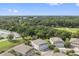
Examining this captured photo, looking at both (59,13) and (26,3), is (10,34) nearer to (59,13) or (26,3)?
(26,3)

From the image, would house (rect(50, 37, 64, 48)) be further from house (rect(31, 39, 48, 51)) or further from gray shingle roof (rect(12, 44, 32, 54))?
gray shingle roof (rect(12, 44, 32, 54))

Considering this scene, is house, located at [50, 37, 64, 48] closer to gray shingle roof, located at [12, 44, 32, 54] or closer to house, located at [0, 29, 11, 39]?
gray shingle roof, located at [12, 44, 32, 54]

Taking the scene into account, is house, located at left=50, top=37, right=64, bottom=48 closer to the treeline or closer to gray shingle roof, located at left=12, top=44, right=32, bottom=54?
the treeline

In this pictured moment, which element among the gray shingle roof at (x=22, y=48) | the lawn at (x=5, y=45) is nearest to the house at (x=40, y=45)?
the gray shingle roof at (x=22, y=48)

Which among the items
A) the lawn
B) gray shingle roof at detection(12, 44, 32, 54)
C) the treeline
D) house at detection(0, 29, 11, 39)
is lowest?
gray shingle roof at detection(12, 44, 32, 54)

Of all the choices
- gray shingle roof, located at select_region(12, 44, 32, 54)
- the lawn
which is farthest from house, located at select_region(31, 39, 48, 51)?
the lawn

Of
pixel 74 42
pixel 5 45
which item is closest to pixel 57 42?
pixel 74 42

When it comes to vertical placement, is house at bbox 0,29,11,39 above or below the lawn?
above

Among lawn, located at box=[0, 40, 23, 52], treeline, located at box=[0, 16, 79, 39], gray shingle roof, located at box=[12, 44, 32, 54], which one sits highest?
treeline, located at box=[0, 16, 79, 39]

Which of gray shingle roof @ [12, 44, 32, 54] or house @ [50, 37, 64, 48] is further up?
house @ [50, 37, 64, 48]

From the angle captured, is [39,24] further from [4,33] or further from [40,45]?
[4,33]
